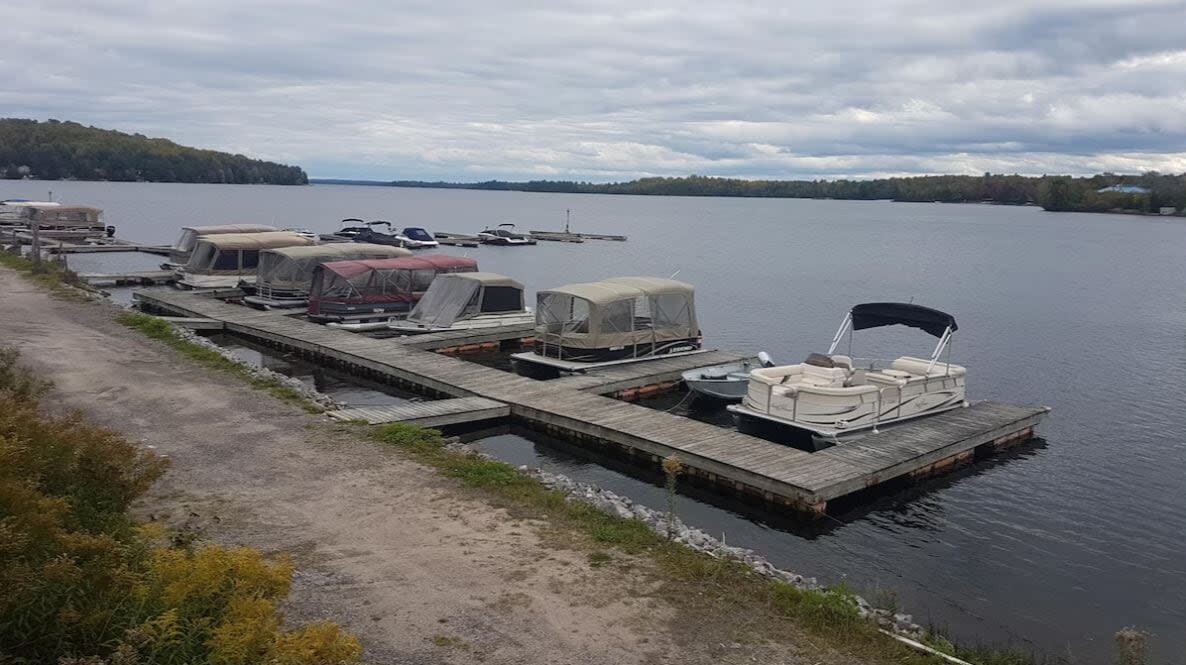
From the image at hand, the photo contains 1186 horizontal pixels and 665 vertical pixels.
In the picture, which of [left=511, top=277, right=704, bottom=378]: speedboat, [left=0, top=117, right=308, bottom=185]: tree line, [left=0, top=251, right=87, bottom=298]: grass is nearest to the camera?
[left=511, top=277, right=704, bottom=378]: speedboat

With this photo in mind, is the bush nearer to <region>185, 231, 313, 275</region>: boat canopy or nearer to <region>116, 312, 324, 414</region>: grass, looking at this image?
<region>116, 312, 324, 414</region>: grass

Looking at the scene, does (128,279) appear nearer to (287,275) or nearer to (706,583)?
(287,275)

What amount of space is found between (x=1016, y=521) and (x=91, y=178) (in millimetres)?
214924

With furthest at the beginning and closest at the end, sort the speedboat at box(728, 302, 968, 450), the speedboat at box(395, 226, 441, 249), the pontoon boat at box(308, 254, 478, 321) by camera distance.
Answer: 1. the speedboat at box(395, 226, 441, 249)
2. the pontoon boat at box(308, 254, 478, 321)
3. the speedboat at box(728, 302, 968, 450)

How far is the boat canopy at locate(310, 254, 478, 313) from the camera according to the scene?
96.9 feet

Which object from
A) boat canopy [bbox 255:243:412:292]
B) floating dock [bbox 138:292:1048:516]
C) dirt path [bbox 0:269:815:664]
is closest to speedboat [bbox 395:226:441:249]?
boat canopy [bbox 255:243:412:292]

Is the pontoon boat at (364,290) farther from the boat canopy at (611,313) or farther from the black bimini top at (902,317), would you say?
the black bimini top at (902,317)

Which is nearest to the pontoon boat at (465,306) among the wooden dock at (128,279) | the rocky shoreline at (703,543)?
the rocky shoreline at (703,543)

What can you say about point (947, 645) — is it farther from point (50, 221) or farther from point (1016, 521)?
point (50, 221)

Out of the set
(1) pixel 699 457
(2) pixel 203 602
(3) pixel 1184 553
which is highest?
(2) pixel 203 602

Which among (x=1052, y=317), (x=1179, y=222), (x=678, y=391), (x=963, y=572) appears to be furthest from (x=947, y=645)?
(x=1179, y=222)

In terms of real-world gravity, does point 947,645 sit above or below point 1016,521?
above

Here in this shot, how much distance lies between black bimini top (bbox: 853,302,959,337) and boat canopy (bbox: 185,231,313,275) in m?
25.7

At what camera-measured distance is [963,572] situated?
13.6m
